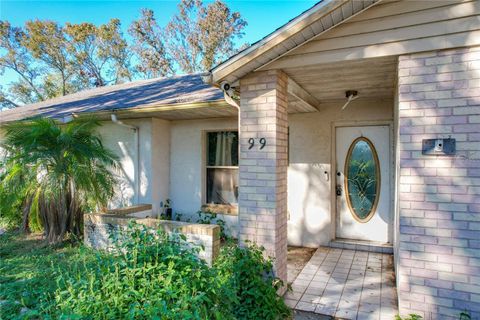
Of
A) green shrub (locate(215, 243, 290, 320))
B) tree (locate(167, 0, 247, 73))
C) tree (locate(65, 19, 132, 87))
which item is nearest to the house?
green shrub (locate(215, 243, 290, 320))

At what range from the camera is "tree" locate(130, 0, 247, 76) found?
64.1 ft

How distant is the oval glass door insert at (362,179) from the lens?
5715mm

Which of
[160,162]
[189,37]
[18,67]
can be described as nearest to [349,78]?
[160,162]

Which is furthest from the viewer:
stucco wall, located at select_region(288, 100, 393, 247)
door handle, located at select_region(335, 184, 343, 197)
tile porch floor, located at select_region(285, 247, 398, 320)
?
door handle, located at select_region(335, 184, 343, 197)

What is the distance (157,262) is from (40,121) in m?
4.14

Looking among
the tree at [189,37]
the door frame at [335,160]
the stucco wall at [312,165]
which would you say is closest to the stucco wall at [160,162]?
the stucco wall at [312,165]

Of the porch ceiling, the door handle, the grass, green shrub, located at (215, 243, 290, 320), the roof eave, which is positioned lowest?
the grass

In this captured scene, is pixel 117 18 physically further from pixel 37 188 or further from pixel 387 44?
pixel 387 44

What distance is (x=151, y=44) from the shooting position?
2156 cm

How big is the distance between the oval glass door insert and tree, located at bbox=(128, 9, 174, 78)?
17808 millimetres

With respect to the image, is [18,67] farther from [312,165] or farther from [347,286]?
[347,286]

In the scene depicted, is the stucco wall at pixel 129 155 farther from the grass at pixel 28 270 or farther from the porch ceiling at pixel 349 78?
the porch ceiling at pixel 349 78

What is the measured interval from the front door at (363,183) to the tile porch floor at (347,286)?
51 cm

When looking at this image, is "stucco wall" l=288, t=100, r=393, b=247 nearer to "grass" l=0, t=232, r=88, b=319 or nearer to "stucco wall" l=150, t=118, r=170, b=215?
"stucco wall" l=150, t=118, r=170, b=215
